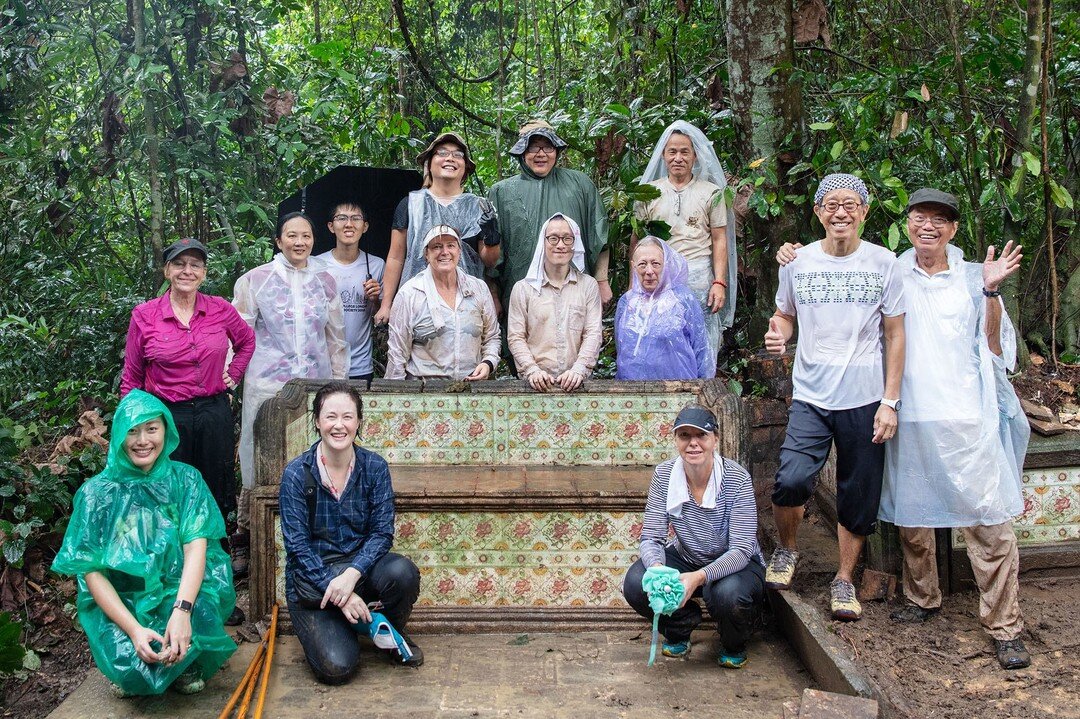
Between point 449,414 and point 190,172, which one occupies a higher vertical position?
point 190,172

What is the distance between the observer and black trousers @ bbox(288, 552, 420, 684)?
412 cm

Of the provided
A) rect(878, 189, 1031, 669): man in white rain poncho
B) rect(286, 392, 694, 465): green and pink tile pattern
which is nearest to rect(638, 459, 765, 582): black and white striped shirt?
rect(878, 189, 1031, 669): man in white rain poncho

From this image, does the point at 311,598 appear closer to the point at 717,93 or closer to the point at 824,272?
the point at 824,272

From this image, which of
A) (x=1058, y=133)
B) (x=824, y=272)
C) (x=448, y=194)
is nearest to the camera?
(x=824, y=272)

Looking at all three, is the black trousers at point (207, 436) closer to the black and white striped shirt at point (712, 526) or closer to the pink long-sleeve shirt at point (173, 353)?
the pink long-sleeve shirt at point (173, 353)

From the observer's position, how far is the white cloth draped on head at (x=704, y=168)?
5.78 meters

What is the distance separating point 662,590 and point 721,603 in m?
0.28

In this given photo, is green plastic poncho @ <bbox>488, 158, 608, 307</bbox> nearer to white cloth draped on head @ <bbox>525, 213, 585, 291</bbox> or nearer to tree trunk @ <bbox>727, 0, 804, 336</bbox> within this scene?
white cloth draped on head @ <bbox>525, 213, 585, 291</bbox>

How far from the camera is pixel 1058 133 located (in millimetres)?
6824

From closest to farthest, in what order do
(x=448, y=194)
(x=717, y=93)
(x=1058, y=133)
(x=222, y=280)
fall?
(x=448, y=194) < (x=222, y=280) < (x=1058, y=133) < (x=717, y=93)

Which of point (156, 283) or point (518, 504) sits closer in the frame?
point (518, 504)

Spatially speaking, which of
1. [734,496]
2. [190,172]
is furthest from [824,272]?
[190,172]

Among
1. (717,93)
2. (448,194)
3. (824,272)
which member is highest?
(717,93)

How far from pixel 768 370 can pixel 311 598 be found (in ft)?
11.4
